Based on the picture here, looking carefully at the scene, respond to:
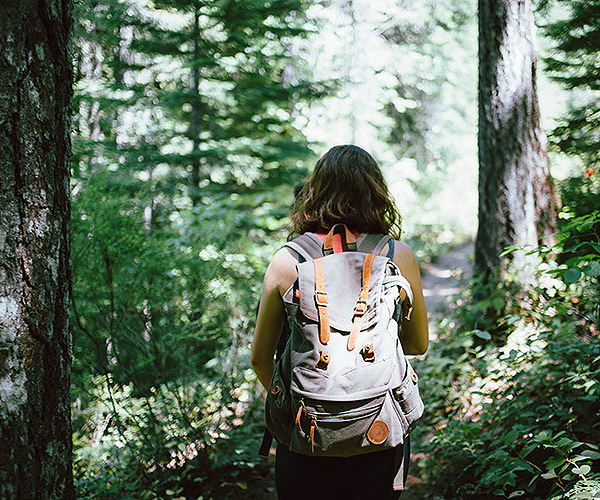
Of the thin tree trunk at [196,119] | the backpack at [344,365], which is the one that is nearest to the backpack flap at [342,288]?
the backpack at [344,365]

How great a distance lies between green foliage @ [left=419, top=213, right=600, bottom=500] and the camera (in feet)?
8.16

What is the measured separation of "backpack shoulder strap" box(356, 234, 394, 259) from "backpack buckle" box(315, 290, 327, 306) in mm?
290

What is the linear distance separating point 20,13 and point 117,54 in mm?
5898

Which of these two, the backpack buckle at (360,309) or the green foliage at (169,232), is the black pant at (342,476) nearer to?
the backpack buckle at (360,309)

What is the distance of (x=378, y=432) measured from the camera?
152cm

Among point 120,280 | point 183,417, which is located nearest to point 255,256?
point 120,280

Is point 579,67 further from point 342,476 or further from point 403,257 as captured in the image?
point 342,476

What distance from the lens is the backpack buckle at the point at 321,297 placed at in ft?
5.05

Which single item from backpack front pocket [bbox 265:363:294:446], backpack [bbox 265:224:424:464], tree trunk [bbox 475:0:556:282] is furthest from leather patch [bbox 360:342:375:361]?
tree trunk [bbox 475:0:556:282]

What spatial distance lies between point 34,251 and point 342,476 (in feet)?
4.38

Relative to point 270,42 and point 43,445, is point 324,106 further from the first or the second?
point 43,445

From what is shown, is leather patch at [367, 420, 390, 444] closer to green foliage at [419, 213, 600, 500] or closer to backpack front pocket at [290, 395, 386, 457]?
backpack front pocket at [290, 395, 386, 457]

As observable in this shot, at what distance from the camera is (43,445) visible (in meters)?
1.66

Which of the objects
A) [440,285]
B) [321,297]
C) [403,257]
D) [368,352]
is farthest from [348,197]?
[440,285]
